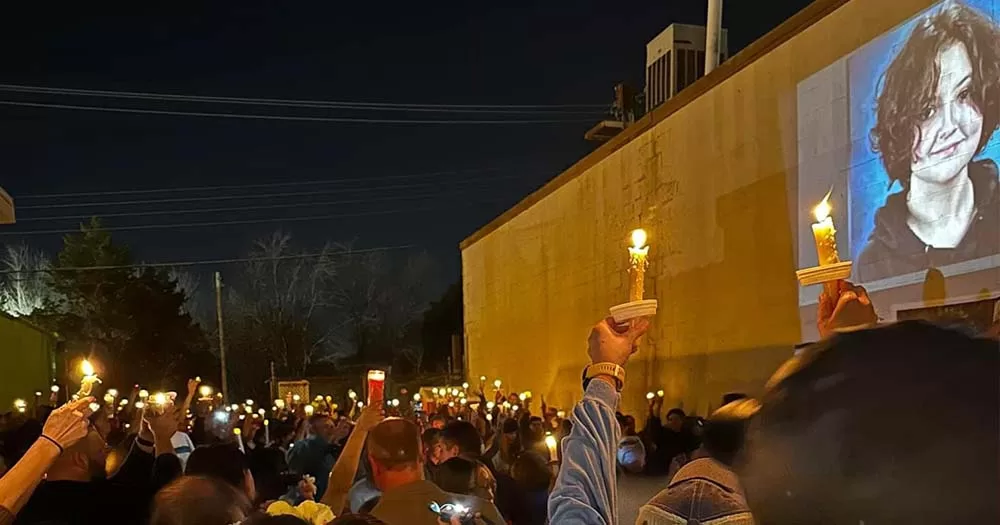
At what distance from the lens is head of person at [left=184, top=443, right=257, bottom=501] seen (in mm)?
4035

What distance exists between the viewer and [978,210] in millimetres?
8047

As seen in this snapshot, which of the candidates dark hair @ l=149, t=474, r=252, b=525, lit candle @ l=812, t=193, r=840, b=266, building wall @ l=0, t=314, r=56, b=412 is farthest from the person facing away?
building wall @ l=0, t=314, r=56, b=412

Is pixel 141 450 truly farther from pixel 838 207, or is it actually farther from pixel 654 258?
pixel 654 258

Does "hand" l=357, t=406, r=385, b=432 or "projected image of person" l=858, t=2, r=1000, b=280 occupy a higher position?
"projected image of person" l=858, t=2, r=1000, b=280

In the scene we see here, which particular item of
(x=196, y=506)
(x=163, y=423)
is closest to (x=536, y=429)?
(x=163, y=423)

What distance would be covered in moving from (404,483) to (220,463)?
90 centimetres

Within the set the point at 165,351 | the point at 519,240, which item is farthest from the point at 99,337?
the point at 519,240

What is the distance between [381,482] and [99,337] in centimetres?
4367

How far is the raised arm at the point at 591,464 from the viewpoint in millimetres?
1854

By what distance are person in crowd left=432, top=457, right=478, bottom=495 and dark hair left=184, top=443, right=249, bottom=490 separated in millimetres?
976

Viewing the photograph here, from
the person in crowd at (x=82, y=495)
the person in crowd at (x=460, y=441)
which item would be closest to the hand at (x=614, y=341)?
the person in crowd at (x=82, y=495)

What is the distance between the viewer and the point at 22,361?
27172 mm

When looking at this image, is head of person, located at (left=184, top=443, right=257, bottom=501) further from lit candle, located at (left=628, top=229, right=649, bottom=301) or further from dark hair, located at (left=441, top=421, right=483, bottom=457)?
lit candle, located at (left=628, top=229, right=649, bottom=301)

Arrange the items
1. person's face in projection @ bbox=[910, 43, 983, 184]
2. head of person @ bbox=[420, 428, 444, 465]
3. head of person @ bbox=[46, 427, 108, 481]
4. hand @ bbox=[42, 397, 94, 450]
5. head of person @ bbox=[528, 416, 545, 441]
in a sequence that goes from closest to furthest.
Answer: hand @ bbox=[42, 397, 94, 450], head of person @ bbox=[46, 427, 108, 481], head of person @ bbox=[420, 428, 444, 465], person's face in projection @ bbox=[910, 43, 983, 184], head of person @ bbox=[528, 416, 545, 441]
